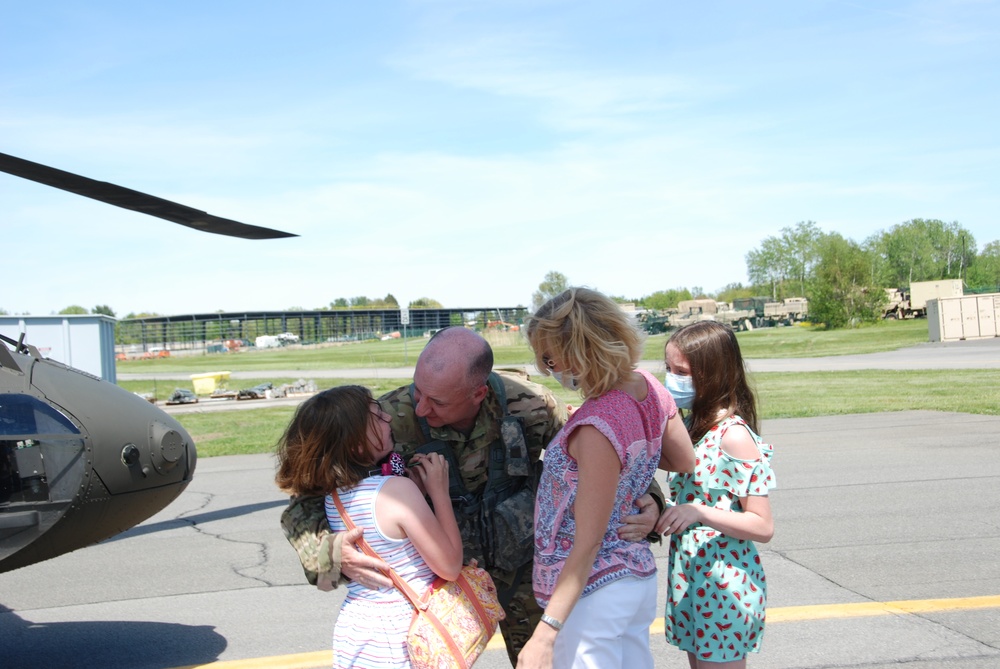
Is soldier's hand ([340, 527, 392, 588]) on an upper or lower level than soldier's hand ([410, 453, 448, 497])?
lower

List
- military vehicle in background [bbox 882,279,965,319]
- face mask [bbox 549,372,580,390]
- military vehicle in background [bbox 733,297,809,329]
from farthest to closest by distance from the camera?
military vehicle in background [bbox 733,297,809,329] < military vehicle in background [bbox 882,279,965,319] < face mask [bbox 549,372,580,390]

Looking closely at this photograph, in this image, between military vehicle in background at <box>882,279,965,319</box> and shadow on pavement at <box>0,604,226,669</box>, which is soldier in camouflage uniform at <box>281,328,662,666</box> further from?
military vehicle in background at <box>882,279,965,319</box>

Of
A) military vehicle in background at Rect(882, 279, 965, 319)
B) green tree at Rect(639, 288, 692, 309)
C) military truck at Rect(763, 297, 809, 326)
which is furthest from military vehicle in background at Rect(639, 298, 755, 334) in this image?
green tree at Rect(639, 288, 692, 309)

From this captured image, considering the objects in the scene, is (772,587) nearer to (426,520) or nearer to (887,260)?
(426,520)

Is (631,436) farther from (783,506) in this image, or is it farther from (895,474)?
(895,474)

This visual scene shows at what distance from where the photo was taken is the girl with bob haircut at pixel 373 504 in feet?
8.20

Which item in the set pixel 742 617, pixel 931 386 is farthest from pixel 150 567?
pixel 931 386

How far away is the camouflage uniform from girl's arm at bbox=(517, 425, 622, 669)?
0.61 meters

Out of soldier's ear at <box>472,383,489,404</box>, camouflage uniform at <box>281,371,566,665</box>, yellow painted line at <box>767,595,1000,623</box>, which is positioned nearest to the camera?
soldier's ear at <box>472,383,489,404</box>

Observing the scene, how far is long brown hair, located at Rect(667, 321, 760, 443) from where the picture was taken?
3.02m

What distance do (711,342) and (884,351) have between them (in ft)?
111

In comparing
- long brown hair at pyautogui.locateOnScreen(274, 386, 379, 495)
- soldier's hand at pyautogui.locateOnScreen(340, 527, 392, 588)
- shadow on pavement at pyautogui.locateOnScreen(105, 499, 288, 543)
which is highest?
long brown hair at pyautogui.locateOnScreen(274, 386, 379, 495)

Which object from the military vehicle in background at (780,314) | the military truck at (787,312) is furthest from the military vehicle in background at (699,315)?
the military truck at (787,312)

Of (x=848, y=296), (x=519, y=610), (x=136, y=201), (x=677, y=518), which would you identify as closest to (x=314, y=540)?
(x=519, y=610)
